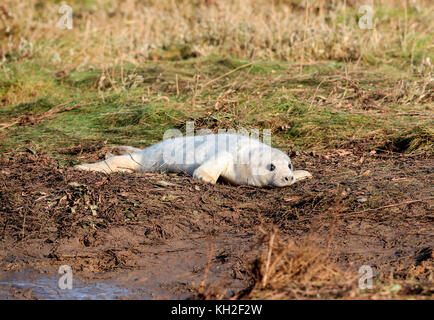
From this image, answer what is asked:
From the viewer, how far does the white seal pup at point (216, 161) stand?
5.68 metres

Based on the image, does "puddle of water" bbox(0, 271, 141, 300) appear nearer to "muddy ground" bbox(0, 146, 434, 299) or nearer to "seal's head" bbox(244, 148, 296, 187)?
"muddy ground" bbox(0, 146, 434, 299)

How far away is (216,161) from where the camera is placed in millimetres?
5727

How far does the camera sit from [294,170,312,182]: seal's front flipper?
5.80 metres

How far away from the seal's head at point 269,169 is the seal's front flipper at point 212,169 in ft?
0.86

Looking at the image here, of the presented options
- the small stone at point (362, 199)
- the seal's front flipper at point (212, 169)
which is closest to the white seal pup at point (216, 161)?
the seal's front flipper at point (212, 169)

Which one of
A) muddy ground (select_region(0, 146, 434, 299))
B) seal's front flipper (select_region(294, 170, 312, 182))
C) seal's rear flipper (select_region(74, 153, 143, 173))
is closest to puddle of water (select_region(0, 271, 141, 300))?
muddy ground (select_region(0, 146, 434, 299))

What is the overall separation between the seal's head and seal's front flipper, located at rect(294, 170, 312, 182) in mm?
102

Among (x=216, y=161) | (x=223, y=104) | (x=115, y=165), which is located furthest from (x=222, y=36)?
(x=216, y=161)

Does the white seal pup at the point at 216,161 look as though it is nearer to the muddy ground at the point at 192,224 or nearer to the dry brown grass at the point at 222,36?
the muddy ground at the point at 192,224

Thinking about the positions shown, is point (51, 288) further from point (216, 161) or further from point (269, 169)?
point (269, 169)

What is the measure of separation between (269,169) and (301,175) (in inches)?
13.8
